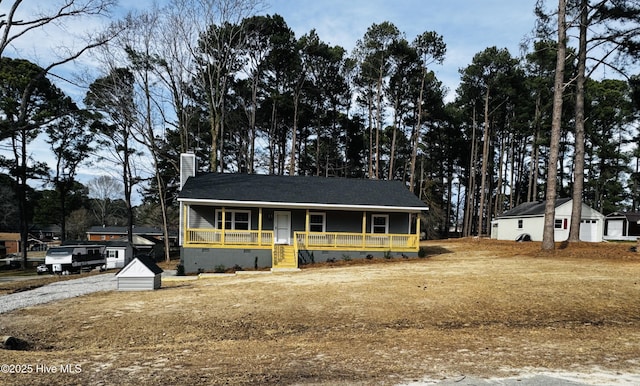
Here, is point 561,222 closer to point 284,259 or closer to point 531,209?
point 531,209

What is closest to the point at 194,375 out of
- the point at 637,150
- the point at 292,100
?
the point at 292,100

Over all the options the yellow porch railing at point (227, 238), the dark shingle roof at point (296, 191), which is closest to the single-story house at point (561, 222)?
the dark shingle roof at point (296, 191)

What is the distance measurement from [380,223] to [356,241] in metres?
2.12

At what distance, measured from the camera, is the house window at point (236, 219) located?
18812 millimetres

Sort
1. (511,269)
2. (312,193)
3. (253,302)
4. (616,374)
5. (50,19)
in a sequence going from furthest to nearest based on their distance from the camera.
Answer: (312,193) → (511,269) → (50,19) → (253,302) → (616,374)

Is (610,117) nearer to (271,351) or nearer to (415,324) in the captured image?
(415,324)

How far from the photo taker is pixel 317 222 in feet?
63.8

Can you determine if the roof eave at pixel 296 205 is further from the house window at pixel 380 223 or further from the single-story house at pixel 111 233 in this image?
the single-story house at pixel 111 233

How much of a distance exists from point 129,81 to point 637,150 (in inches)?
1992

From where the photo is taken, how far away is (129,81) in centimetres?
2506

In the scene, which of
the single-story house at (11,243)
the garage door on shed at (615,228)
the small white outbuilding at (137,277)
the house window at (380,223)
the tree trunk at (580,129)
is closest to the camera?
the small white outbuilding at (137,277)

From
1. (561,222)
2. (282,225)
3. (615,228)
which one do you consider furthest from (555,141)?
(615,228)

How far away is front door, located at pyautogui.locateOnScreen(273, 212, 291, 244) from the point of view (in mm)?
18969

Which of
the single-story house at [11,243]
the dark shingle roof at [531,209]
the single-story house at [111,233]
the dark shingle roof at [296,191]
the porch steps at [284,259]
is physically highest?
the dark shingle roof at [296,191]
